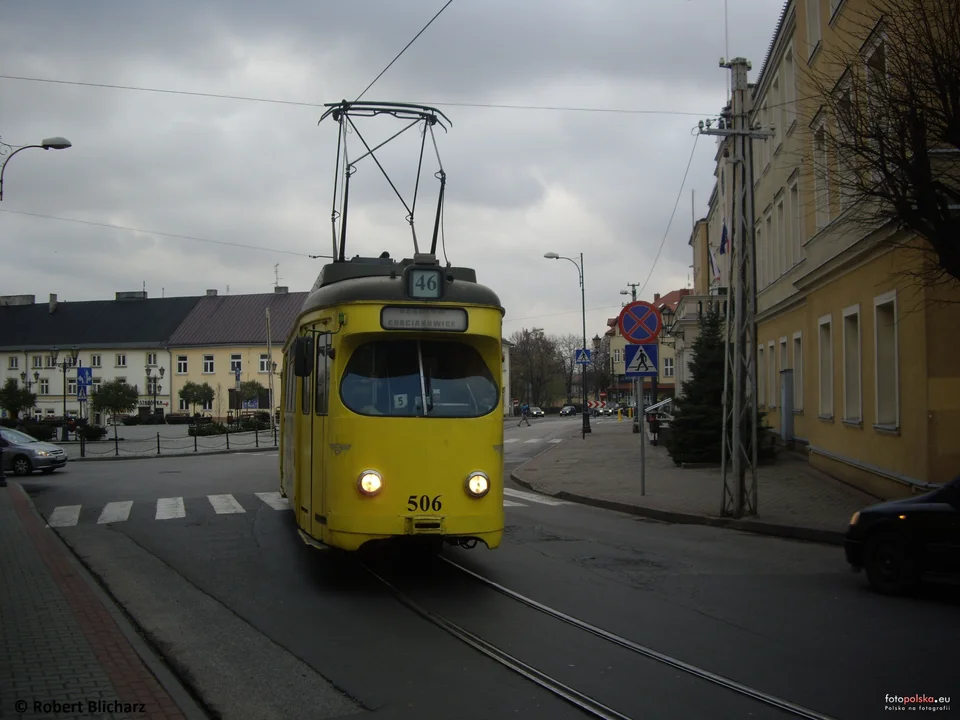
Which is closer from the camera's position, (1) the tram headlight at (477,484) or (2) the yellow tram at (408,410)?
(2) the yellow tram at (408,410)

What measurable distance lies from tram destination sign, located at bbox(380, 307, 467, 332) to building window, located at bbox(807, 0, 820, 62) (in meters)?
15.1

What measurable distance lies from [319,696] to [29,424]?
161ft

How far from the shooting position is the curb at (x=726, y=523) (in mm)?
12469

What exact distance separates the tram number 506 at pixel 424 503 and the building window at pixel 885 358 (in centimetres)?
1051

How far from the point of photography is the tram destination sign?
8766mm


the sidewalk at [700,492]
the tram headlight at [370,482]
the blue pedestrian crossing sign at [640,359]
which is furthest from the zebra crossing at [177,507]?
the tram headlight at [370,482]

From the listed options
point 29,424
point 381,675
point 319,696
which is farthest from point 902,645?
point 29,424

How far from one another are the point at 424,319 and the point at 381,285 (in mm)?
542

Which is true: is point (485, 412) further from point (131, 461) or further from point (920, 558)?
point (131, 461)

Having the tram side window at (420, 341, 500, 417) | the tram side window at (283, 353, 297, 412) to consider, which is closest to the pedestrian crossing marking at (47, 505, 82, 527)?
the tram side window at (283, 353, 297, 412)

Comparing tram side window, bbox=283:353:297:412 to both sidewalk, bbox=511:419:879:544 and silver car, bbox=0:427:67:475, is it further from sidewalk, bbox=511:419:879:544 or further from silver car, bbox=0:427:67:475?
silver car, bbox=0:427:67:475

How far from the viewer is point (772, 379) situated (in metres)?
30.5

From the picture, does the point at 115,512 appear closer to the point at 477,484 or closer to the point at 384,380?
the point at 384,380

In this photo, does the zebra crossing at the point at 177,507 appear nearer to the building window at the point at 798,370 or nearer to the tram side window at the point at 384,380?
the tram side window at the point at 384,380
